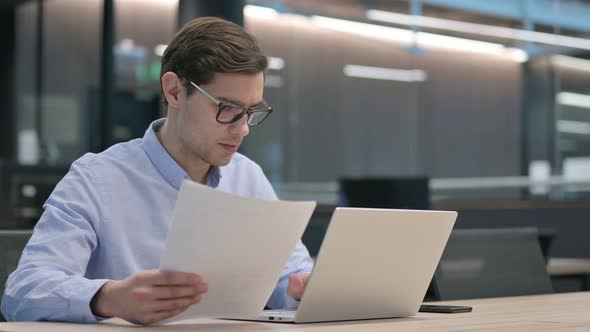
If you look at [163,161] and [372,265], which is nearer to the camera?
[372,265]

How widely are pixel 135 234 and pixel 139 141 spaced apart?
0.25 m

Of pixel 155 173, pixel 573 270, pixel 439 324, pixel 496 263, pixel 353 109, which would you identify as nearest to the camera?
pixel 439 324

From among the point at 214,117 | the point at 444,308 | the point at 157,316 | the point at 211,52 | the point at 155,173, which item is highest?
the point at 211,52

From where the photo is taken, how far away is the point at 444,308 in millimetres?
2064

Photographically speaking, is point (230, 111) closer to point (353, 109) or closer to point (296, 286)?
point (296, 286)

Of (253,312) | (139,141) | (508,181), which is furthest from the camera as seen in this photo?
(508,181)

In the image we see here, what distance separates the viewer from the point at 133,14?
9.16m

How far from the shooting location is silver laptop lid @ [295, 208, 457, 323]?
1727 millimetres

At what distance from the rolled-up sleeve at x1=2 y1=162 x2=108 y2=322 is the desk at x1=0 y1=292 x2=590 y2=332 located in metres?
0.04

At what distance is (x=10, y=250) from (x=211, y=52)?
23.6 inches

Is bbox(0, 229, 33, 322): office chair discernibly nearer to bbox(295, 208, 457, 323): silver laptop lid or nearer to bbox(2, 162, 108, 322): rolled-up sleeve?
bbox(2, 162, 108, 322): rolled-up sleeve

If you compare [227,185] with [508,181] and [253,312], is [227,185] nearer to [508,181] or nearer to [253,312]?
[253,312]

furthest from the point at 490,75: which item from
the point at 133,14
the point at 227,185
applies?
the point at 227,185

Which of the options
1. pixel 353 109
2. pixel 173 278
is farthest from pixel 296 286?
pixel 353 109
